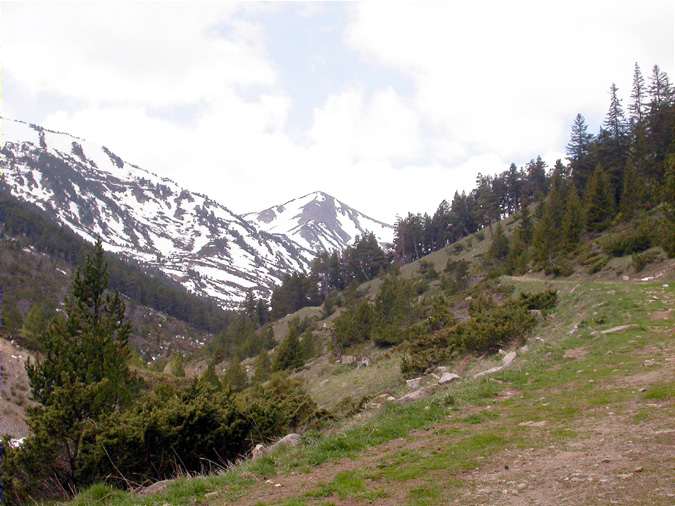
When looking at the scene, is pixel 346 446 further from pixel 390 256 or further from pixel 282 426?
pixel 390 256

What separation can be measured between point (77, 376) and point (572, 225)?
162ft

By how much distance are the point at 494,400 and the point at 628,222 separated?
1914 inches

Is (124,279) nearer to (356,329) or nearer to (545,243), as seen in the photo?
(356,329)

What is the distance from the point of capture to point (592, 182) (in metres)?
58.3

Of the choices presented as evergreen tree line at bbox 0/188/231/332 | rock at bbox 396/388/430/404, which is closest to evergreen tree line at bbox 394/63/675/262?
rock at bbox 396/388/430/404

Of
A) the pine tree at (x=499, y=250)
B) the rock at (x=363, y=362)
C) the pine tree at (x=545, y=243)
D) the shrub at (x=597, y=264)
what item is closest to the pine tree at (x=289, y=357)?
the rock at (x=363, y=362)

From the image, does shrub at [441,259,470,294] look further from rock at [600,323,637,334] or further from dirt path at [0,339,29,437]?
dirt path at [0,339,29,437]

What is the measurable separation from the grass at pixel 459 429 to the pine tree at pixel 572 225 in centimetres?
3856

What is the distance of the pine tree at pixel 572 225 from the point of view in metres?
52.5

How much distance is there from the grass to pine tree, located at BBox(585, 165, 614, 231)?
45.0 meters

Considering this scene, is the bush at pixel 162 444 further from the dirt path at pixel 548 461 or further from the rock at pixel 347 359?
the rock at pixel 347 359

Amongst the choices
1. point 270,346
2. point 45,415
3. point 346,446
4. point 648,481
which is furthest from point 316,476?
point 270,346

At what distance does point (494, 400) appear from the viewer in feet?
41.2

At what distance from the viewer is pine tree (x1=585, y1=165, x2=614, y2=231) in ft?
187
